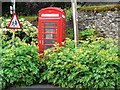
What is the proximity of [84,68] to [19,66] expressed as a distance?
157 cm

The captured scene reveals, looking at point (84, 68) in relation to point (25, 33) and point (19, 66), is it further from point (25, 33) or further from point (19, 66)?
point (25, 33)

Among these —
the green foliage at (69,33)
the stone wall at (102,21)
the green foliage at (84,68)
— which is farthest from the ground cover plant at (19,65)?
the stone wall at (102,21)

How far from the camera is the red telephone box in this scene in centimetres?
917

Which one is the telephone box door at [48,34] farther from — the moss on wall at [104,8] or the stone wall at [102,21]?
the moss on wall at [104,8]

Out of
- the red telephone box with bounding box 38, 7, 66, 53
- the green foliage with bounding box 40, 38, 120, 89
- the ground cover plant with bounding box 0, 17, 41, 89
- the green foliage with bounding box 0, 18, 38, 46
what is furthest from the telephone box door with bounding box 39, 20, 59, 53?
the green foliage with bounding box 0, 18, 38, 46

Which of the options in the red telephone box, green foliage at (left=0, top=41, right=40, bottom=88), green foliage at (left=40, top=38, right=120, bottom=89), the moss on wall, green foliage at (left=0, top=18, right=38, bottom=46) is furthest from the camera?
the moss on wall

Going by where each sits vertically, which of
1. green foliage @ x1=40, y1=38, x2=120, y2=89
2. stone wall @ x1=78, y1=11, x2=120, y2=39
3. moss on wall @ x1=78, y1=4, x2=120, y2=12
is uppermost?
moss on wall @ x1=78, y1=4, x2=120, y2=12

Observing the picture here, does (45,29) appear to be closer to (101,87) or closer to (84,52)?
(84,52)

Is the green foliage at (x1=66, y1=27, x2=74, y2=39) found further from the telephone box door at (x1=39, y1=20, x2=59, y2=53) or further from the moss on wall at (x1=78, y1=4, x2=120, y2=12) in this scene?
the telephone box door at (x1=39, y1=20, x2=59, y2=53)

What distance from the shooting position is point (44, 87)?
319 inches

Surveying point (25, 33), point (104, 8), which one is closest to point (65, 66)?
point (25, 33)

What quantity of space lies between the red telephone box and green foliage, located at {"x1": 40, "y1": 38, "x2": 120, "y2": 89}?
75 cm

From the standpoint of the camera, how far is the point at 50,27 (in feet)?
30.3

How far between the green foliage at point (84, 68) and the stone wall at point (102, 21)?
102 inches
